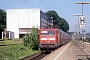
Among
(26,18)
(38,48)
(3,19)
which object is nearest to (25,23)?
(26,18)

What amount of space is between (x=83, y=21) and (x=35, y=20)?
195ft

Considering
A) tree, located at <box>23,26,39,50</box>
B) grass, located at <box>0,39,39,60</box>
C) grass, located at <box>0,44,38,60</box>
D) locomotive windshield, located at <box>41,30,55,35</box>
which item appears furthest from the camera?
tree, located at <box>23,26,39,50</box>

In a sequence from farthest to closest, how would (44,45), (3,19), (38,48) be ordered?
(3,19) < (38,48) < (44,45)

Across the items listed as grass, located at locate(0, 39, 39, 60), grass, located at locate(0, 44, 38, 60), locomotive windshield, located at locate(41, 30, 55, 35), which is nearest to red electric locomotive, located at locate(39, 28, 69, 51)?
locomotive windshield, located at locate(41, 30, 55, 35)

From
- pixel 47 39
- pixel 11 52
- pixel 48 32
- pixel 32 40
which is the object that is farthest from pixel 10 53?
pixel 32 40

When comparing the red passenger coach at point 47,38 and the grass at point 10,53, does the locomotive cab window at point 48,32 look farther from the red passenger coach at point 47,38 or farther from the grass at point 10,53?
the grass at point 10,53

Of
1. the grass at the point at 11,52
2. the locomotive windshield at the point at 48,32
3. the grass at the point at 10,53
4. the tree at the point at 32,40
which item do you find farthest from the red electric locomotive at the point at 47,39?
the grass at the point at 10,53

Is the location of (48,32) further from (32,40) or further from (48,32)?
(32,40)

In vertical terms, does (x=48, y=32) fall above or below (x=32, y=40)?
above

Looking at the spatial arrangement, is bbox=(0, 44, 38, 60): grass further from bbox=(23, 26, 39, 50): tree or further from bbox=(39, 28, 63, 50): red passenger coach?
bbox=(23, 26, 39, 50): tree

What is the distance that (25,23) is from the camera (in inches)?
3654

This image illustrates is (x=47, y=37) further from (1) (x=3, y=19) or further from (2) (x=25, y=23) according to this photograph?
(1) (x=3, y=19)

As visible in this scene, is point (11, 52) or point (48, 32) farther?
point (48, 32)

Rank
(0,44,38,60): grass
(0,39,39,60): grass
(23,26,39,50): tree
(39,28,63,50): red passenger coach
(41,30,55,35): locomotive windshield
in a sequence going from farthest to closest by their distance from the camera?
1. (23,26,39,50): tree
2. (41,30,55,35): locomotive windshield
3. (39,28,63,50): red passenger coach
4. (0,39,39,60): grass
5. (0,44,38,60): grass
